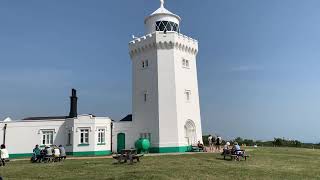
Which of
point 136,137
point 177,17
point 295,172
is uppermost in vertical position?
point 177,17

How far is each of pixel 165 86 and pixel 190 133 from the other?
539 cm

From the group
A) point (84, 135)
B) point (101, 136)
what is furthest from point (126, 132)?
point (84, 135)

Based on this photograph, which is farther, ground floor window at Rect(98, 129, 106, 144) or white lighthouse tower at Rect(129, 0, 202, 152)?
ground floor window at Rect(98, 129, 106, 144)

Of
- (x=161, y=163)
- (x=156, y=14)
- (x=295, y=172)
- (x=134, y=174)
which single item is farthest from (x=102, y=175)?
(x=156, y=14)

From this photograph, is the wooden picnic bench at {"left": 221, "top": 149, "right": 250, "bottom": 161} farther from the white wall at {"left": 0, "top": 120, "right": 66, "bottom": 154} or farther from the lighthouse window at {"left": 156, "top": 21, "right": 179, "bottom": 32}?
the white wall at {"left": 0, "top": 120, "right": 66, "bottom": 154}

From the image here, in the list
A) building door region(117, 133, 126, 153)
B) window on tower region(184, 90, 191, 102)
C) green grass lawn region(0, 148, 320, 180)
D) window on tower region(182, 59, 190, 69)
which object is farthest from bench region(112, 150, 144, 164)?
window on tower region(182, 59, 190, 69)

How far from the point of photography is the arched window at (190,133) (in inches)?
1330

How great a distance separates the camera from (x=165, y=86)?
32.7 m

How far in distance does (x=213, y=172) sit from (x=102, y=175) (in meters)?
5.59

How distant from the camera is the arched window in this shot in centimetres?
3378

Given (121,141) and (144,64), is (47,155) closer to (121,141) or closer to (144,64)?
(121,141)

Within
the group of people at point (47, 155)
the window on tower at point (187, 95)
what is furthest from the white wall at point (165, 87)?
the group of people at point (47, 155)

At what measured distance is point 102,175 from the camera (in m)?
16.9

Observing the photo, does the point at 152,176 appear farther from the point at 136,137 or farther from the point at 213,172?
the point at 136,137
